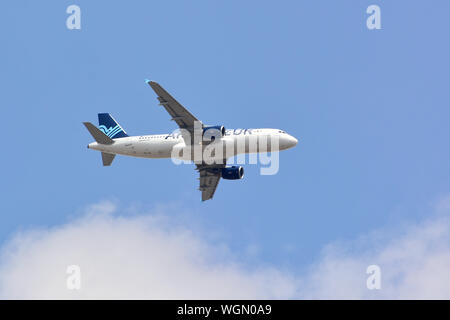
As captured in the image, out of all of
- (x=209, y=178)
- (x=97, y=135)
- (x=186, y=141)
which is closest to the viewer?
(x=186, y=141)

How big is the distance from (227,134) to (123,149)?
1285cm

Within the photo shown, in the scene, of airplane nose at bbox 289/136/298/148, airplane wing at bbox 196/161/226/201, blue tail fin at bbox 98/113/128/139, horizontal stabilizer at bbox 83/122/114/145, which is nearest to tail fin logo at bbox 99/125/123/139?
blue tail fin at bbox 98/113/128/139

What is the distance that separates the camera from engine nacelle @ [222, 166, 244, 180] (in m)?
97.4

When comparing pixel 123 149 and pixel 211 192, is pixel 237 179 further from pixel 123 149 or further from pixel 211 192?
pixel 123 149

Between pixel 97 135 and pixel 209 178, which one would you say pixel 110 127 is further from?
pixel 209 178

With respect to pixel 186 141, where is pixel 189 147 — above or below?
below

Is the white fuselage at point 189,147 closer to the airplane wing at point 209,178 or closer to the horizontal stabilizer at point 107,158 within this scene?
the horizontal stabilizer at point 107,158

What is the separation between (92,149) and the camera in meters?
96.1

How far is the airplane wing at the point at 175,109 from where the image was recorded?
85.9 meters

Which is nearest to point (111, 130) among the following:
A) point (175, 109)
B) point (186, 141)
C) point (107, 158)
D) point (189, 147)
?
point (107, 158)

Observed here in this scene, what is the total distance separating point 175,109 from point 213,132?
5192mm

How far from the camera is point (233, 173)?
97500 mm

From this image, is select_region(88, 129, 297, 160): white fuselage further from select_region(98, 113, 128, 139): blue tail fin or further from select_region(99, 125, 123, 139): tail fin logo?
select_region(99, 125, 123, 139): tail fin logo
